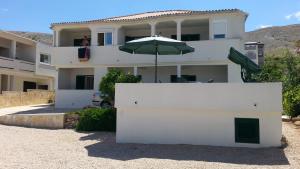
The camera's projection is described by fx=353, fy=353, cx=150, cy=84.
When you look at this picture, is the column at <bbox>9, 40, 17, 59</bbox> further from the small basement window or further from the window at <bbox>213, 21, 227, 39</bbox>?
the small basement window

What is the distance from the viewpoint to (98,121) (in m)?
18.3

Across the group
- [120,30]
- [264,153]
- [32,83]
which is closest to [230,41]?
[120,30]

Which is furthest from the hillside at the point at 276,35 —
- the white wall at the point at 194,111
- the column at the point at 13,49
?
the white wall at the point at 194,111

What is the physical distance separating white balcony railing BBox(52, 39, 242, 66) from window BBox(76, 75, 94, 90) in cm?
259

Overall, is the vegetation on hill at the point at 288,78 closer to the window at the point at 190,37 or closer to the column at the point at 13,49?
the window at the point at 190,37

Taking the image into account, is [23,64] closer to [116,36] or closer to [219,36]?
[116,36]

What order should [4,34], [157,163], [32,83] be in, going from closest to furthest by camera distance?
1. [157,163]
2. [4,34]
3. [32,83]

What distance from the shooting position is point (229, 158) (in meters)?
12.0

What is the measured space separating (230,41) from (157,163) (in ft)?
49.8

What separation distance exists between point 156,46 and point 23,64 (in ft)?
96.5

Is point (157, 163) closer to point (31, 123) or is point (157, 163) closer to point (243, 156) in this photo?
point (243, 156)

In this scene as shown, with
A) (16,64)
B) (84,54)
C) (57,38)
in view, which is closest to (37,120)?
(84,54)

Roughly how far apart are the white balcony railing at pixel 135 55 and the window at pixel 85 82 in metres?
2.59

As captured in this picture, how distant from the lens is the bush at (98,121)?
18156 mm
